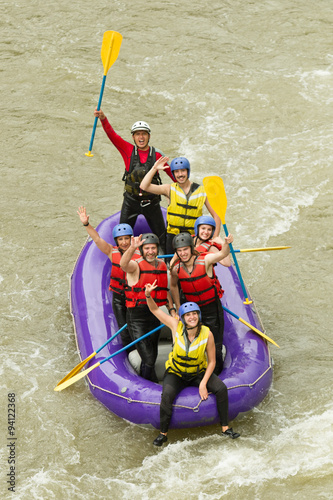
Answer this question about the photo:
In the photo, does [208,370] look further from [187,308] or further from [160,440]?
[160,440]

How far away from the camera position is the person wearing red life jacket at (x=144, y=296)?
17.9 ft

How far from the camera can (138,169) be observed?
6.16 metres

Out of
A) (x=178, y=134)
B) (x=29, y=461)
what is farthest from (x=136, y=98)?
(x=29, y=461)

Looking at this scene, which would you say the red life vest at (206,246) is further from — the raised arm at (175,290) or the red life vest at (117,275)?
the red life vest at (117,275)

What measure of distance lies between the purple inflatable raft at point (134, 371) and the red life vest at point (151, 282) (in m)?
0.46

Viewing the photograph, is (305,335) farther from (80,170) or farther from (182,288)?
(80,170)

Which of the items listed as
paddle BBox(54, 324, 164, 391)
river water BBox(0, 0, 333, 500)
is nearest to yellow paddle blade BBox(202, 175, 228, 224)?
paddle BBox(54, 324, 164, 391)

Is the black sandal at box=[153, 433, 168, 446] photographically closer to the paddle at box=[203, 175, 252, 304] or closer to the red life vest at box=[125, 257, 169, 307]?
the red life vest at box=[125, 257, 169, 307]

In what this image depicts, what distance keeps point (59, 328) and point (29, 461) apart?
1483 mm

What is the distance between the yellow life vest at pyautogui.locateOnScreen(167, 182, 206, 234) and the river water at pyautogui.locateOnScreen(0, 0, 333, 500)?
1.36m

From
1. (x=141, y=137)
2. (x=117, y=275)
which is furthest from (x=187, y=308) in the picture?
(x=141, y=137)

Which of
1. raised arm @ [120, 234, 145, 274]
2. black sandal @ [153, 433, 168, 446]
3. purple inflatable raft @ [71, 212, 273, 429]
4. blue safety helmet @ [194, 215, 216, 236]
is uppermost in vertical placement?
blue safety helmet @ [194, 215, 216, 236]

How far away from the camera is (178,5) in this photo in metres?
12.1

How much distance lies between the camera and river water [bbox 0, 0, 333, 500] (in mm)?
5340
